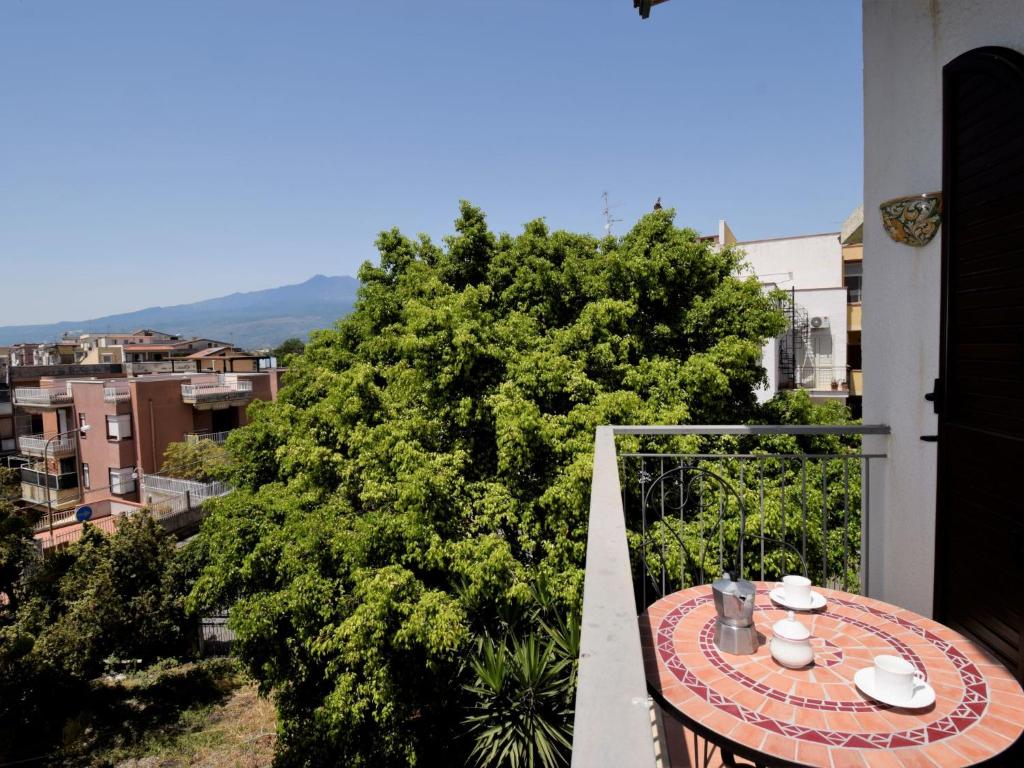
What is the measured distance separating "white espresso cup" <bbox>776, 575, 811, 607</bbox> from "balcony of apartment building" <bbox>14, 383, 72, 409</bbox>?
31.2 m

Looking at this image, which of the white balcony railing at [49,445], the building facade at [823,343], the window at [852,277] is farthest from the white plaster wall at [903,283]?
the white balcony railing at [49,445]

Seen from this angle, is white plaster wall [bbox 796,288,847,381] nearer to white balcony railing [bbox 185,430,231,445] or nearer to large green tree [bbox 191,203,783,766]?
large green tree [bbox 191,203,783,766]

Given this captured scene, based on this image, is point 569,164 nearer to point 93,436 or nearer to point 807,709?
point 807,709

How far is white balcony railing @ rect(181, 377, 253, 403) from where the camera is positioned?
25406mm

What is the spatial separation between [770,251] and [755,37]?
18.9 meters

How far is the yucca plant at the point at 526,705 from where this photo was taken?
6.72m

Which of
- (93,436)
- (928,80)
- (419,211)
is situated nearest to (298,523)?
(928,80)

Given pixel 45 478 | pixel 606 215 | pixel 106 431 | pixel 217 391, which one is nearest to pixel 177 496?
pixel 106 431

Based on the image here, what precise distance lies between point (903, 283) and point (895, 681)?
229 cm

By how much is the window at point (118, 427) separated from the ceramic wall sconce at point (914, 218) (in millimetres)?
27992

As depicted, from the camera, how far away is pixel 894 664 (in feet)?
5.54

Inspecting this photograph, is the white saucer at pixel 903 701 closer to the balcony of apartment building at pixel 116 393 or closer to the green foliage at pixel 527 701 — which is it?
the green foliage at pixel 527 701

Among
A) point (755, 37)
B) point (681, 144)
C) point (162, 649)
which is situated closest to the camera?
point (755, 37)

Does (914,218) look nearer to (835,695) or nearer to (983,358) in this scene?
(983,358)
